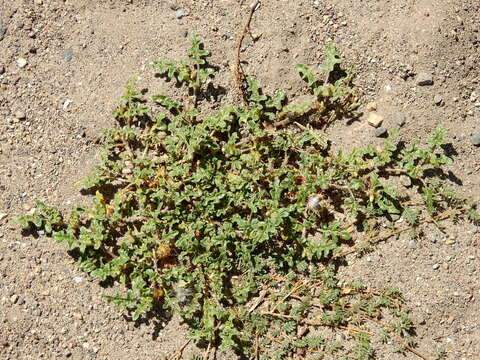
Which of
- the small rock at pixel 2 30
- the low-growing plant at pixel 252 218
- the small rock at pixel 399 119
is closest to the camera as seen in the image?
the low-growing plant at pixel 252 218

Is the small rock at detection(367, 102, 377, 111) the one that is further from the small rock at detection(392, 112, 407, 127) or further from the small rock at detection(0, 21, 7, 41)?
the small rock at detection(0, 21, 7, 41)

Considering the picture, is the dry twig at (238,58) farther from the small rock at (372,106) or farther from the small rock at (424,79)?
the small rock at (424,79)

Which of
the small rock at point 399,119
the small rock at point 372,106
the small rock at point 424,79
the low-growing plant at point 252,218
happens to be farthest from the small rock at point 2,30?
the small rock at point 424,79

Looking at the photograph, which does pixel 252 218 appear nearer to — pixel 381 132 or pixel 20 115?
pixel 381 132

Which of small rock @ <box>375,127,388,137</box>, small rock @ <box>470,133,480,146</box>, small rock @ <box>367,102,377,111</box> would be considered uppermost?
small rock @ <box>367,102,377,111</box>

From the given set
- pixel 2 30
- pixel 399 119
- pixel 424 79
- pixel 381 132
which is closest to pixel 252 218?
pixel 381 132

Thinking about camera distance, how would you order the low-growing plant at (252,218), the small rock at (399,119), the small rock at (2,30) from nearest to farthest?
the low-growing plant at (252,218)
the small rock at (399,119)
the small rock at (2,30)

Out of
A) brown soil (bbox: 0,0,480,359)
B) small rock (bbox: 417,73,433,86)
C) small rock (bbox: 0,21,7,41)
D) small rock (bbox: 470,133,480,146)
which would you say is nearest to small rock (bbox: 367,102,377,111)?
brown soil (bbox: 0,0,480,359)

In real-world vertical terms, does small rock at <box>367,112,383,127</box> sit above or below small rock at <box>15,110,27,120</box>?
below
